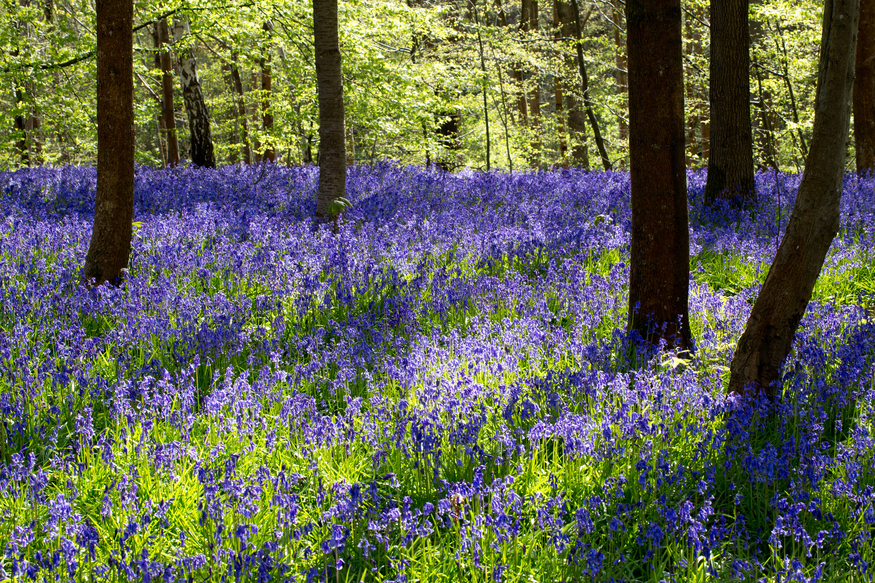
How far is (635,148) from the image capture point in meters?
4.38

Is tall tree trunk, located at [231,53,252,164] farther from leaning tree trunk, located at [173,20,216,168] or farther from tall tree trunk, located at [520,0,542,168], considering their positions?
tall tree trunk, located at [520,0,542,168]

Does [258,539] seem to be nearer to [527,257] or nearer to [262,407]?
[262,407]

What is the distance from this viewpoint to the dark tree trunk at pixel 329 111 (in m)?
7.86

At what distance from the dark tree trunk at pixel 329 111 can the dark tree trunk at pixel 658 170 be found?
4559 millimetres

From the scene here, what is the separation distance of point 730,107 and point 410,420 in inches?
295

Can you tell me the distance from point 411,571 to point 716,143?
8237 mm

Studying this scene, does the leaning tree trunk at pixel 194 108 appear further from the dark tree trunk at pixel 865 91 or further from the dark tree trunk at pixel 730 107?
the dark tree trunk at pixel 865 91

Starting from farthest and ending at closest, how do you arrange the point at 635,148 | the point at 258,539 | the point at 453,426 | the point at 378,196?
the point at 378,196 → the point at 635,148 → the point at 453,426 → the point at 258,539

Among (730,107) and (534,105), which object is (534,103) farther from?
(730,107)

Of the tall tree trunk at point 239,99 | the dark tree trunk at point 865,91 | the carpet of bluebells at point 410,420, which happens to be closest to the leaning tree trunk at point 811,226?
the carpet of bluebells at point 410,420

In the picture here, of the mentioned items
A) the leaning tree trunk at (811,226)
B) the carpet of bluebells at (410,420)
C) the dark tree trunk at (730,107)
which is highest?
the dark tree trunk at (730,107)

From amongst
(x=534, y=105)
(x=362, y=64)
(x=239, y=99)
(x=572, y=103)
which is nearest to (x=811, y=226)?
(x=362, y=64)

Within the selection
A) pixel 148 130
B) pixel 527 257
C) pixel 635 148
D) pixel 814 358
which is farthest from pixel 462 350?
pixel 148 130

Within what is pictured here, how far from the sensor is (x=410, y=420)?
3.29 meters
